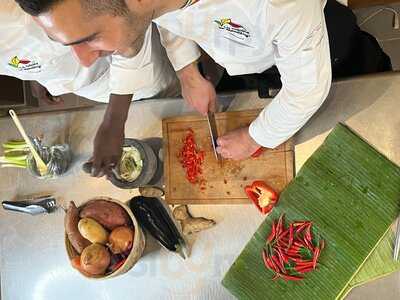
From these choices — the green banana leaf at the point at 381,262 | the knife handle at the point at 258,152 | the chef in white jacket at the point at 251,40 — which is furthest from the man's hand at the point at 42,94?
the green banana leaf at the point at 381,262

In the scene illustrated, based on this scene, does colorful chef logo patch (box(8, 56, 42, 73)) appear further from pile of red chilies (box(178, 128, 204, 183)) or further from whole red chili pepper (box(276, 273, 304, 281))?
whole red chili pepper (box(276, 273, 304, 281))

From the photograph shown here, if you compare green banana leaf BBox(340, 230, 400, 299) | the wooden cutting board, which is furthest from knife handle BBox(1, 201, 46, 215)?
A: green banana leaf BBox(340, 230, 400, 299)

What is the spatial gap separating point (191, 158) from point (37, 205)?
1.18ft

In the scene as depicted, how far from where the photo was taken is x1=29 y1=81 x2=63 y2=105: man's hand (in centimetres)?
122

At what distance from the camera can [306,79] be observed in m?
0.70

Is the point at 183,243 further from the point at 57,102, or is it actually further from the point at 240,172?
the point at 57,102

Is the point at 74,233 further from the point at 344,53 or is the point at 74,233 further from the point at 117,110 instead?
the point at 344,53

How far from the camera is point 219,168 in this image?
2.93 ft

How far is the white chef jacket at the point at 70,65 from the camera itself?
780 mm

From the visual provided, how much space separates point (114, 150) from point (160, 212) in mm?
145

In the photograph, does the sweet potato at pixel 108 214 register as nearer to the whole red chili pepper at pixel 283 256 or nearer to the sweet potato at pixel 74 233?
the sweet potato at pixel 74 233

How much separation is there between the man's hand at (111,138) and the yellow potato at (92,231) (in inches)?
4.1

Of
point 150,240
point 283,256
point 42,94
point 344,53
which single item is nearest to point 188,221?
point 150,240

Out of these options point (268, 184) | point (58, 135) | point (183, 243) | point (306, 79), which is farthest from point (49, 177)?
point (306, 79)
